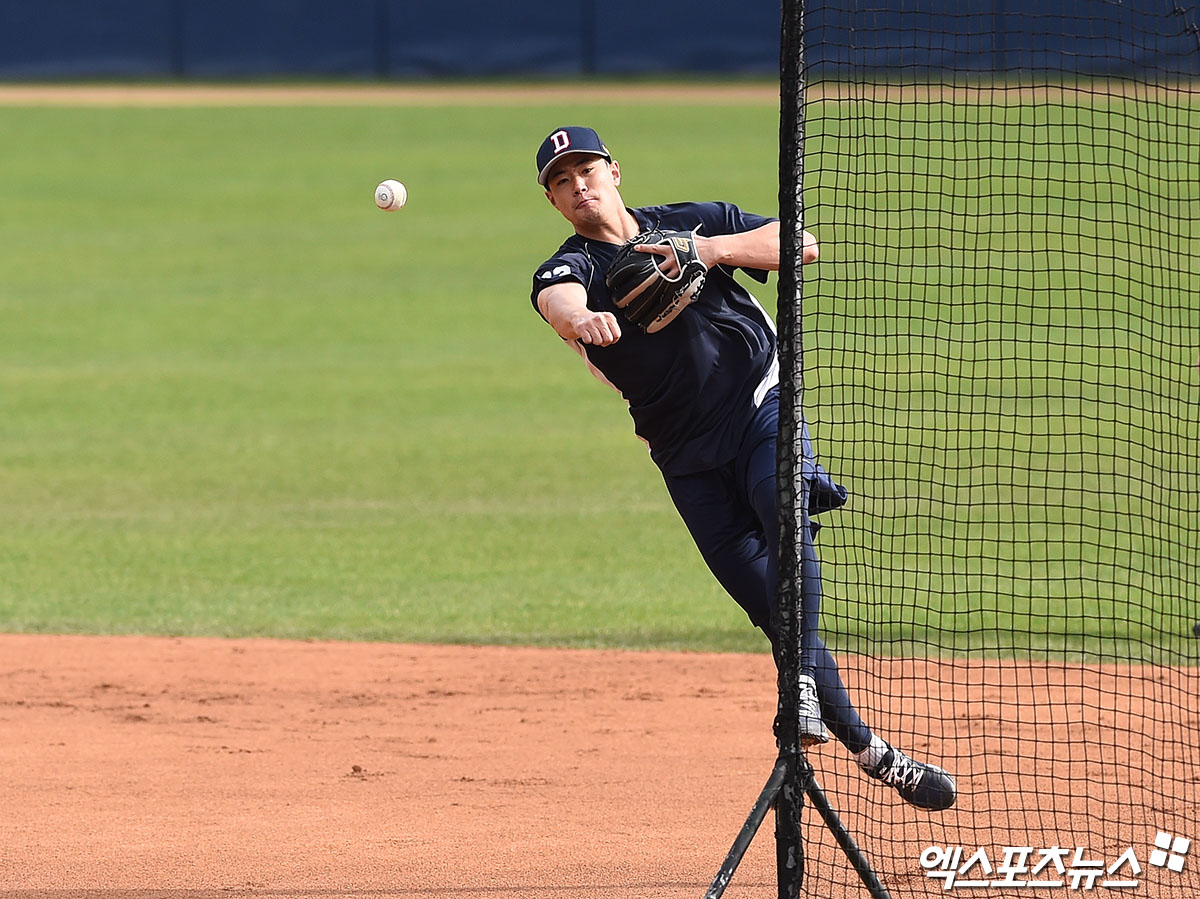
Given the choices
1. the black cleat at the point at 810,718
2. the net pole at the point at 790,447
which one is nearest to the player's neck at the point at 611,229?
the net pole at the point at 790,447

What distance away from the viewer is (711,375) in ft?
17.9

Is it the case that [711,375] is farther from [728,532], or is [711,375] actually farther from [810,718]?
[810,718]

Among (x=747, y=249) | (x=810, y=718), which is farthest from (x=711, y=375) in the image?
(x=810, y=718)

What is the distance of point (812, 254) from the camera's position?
504cm

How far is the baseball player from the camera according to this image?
16.7 feet

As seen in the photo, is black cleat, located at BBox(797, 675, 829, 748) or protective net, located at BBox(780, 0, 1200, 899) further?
protective net, located at BBox(780, 0, 1200, 899)

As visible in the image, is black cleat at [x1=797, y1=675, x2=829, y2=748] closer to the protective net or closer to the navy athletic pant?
the navy athletic pant

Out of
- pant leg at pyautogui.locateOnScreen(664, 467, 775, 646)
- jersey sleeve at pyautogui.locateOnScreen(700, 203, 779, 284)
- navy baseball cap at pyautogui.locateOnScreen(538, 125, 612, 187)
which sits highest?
navy baseball cap at pyautogui.locateOnScreen(538, 125, 612, 187)

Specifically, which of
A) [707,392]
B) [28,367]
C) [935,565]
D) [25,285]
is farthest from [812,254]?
[25,285]

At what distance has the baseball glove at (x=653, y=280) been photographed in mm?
4867

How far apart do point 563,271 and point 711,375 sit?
619mm

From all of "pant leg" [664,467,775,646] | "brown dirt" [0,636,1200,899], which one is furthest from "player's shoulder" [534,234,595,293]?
"brown dirt" [0,636,1200,899]

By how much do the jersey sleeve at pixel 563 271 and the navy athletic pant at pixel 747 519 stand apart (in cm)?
74

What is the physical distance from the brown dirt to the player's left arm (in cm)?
197
